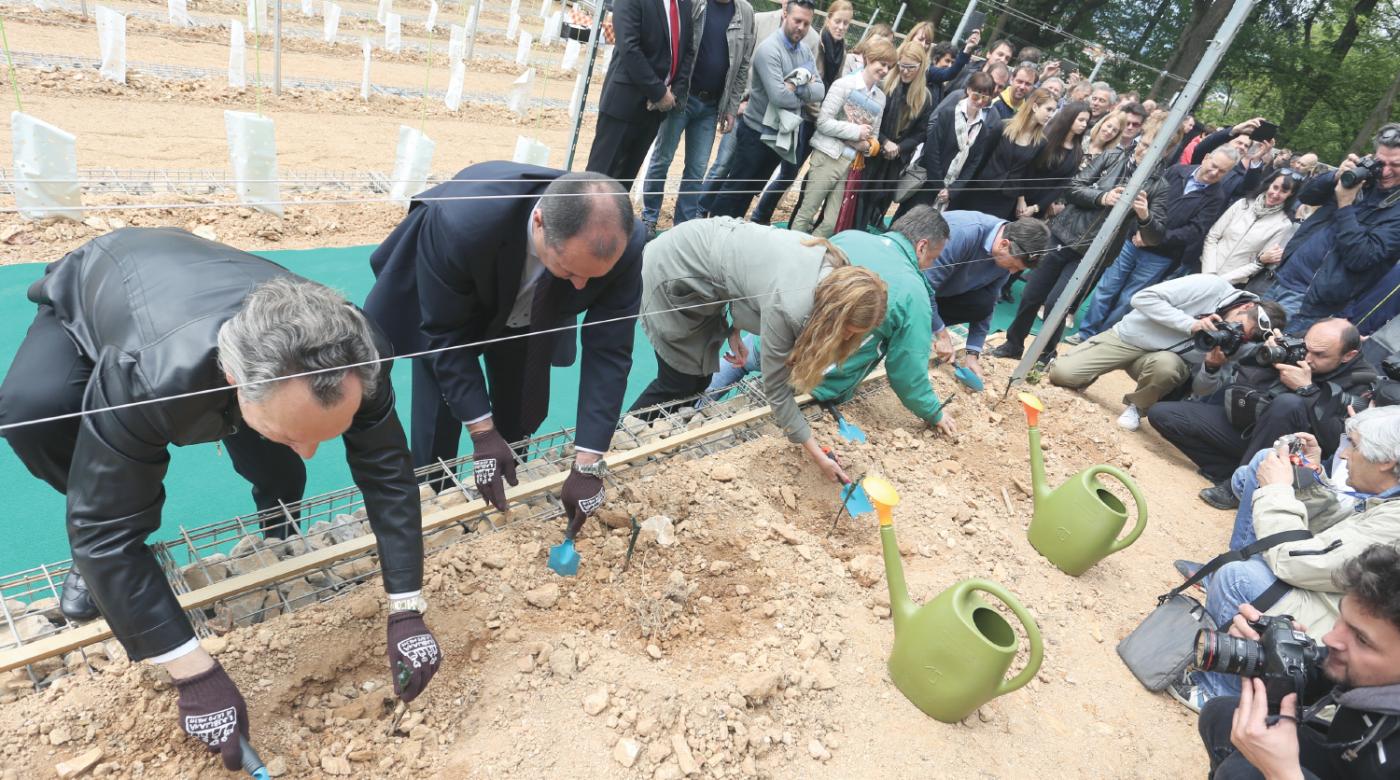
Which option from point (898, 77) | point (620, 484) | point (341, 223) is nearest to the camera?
point (620, 484)

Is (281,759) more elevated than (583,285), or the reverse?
(583,285)

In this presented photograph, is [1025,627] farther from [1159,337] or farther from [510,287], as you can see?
[1159,337]

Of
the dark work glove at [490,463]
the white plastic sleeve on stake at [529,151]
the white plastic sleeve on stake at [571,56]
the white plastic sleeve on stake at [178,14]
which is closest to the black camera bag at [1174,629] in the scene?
the dark work glove at [490,463]

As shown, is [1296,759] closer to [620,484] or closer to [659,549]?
[659,549]

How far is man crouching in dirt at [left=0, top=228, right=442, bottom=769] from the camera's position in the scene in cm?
129

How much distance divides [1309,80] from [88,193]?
68.1 ft

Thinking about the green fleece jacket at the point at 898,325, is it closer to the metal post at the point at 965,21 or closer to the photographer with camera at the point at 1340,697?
the photographer with camera at the point at 1340,697

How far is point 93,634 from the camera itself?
1.65m

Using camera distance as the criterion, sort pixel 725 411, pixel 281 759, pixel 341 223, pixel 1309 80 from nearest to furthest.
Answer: pixel 281 759 < pixel 725 411 < pixel 341 223 < pixel 1309 80

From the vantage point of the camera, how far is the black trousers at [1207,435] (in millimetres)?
4096

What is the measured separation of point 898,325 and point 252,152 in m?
4.05

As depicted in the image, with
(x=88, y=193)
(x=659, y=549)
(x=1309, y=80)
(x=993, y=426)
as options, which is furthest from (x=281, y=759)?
(x=1309, y=80)

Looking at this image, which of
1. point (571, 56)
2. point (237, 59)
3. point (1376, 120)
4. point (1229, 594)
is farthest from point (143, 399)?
point (1376, 120)

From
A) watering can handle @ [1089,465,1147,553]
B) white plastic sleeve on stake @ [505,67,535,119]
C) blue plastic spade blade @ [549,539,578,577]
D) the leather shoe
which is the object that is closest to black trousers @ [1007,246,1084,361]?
watering can handle @ [1089,465,1147,553]
